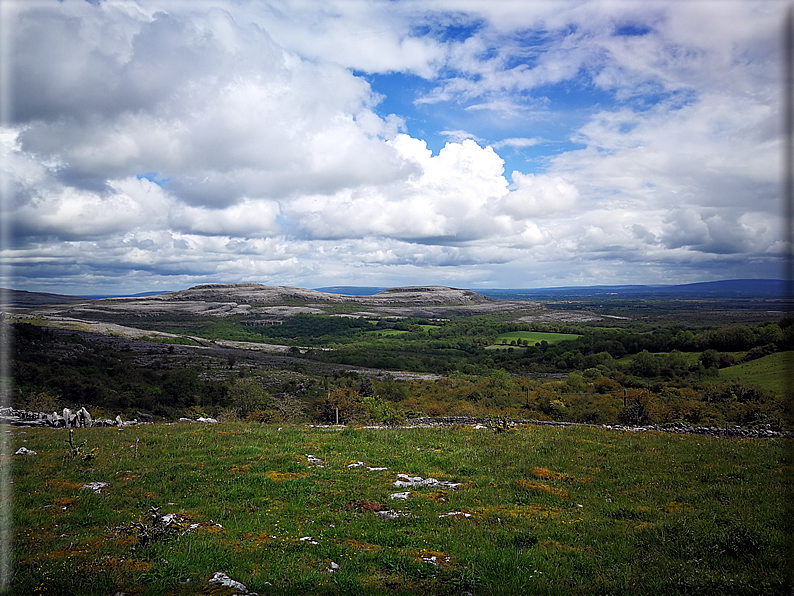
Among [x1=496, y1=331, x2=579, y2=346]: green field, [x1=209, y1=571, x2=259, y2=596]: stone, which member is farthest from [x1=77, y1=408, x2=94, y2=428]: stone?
[x1=496, y1=331, x2=579, y2=346]: green field

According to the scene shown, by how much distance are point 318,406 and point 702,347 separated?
104454 mm

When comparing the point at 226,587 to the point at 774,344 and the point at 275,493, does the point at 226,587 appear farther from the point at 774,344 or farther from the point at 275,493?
the point at 774,344

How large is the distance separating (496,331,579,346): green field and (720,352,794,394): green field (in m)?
72.2

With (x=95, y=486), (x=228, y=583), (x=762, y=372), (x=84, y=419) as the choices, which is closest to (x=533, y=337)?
(x=762, y=372)

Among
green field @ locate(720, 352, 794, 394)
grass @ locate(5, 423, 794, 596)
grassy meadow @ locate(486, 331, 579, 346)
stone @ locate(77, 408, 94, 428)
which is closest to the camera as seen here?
grass @ locate(5, 423, 794, 596)

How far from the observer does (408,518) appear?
13023 mm

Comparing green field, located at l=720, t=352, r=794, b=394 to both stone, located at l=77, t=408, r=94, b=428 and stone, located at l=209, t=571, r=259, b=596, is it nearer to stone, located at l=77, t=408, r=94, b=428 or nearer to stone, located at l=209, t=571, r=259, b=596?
stone, located at l=209, t=571, r=259, b=596

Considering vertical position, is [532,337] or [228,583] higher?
[228,583]

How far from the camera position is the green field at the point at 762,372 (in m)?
58.0

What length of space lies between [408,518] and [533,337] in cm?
16912

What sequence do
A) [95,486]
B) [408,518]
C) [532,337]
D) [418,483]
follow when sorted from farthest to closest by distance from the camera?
[532,337] → [418,483] → [95,486] → [408,518]

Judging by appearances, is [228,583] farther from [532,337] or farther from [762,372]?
[532,337]

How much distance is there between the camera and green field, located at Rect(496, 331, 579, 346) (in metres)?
158

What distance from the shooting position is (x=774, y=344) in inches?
3250
